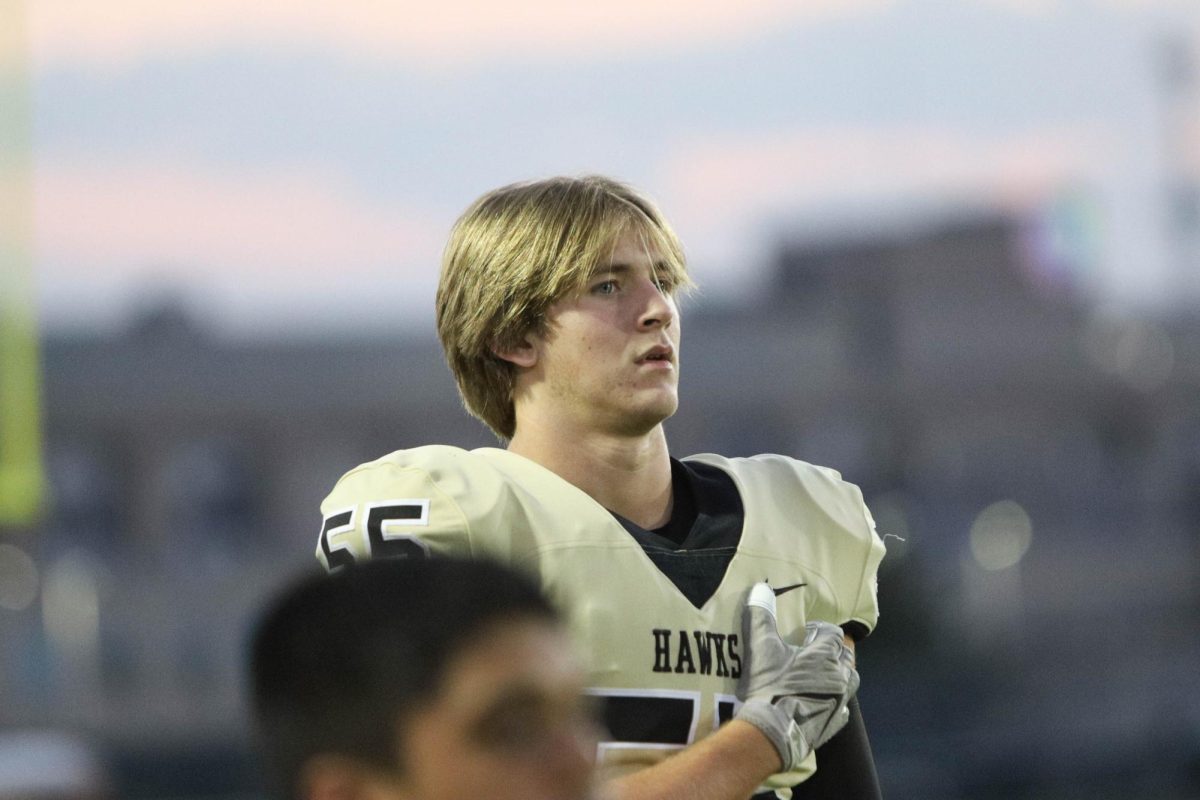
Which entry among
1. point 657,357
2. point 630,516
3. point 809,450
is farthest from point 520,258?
point 809,450

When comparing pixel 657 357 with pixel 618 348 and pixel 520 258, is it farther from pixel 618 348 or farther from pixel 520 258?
pixel 520 258

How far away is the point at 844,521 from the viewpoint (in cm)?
309

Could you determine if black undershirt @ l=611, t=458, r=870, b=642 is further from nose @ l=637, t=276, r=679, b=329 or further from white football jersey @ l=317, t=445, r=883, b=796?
nose @ l=637, t=276, r=679, b=329

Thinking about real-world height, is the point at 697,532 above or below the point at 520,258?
below

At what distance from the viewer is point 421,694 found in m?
1.52

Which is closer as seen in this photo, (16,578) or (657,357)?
(657,357)

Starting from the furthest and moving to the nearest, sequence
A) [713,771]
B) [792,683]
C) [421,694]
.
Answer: [792,683] < [713,771] < [421,694]

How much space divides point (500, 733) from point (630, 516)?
144 cm

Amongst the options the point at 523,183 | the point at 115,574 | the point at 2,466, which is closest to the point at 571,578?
the point at 523,183

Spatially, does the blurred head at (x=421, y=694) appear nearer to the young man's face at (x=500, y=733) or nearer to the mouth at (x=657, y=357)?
the young man's face at (x=500, y=733)

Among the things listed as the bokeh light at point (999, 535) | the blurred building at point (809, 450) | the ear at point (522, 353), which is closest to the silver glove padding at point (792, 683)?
the ear at point (522, 353)

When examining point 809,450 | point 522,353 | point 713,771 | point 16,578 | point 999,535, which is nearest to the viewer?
point 713,771

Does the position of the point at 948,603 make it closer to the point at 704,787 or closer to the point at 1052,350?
the point at 1052,350

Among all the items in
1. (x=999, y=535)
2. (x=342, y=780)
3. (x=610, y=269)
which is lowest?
(x=999, y=535)
